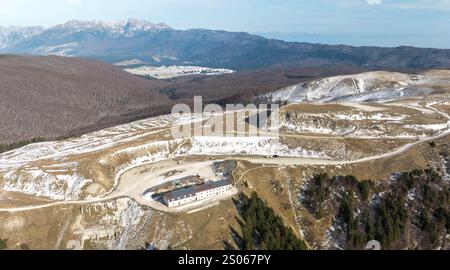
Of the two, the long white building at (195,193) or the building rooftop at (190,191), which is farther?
the building rooftop at (190,191)

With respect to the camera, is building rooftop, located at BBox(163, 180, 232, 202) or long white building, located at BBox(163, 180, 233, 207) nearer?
long white building, located at BBox(163, 180, 233, 207)
